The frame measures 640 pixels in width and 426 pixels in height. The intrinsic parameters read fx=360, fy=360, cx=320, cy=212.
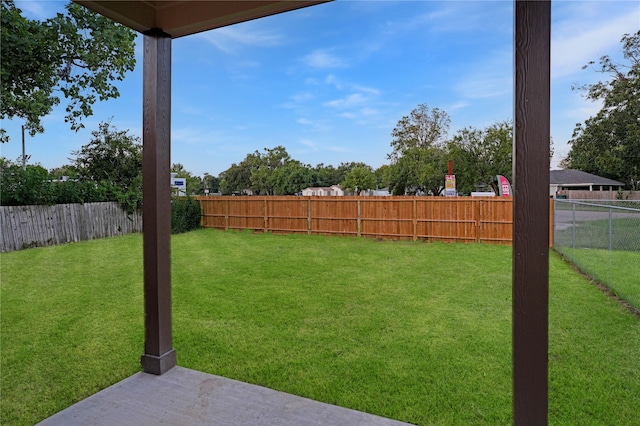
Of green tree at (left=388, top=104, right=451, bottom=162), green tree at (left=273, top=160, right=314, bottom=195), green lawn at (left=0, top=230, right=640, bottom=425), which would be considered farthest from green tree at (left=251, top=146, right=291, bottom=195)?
green lawn at (left=0, top=230, right=640, bottom=425)

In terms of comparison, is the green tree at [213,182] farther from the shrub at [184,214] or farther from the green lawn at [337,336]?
the green lawn at [337,336]

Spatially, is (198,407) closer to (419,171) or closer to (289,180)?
(419,171)

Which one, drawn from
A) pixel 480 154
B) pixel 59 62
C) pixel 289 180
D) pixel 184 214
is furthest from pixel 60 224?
pixel 289 180

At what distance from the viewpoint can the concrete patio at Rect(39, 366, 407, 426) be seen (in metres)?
1.85

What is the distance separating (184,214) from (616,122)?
615 inches

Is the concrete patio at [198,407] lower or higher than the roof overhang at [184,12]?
lower

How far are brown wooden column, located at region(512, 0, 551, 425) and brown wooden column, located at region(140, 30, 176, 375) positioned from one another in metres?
1.94

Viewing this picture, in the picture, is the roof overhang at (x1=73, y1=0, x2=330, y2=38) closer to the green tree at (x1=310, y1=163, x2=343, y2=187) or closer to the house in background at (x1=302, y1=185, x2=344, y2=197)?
the house in background at (x1=302, y1=185, x2=344, y2=197)

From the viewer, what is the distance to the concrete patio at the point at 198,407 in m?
1.85

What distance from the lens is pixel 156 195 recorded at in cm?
223

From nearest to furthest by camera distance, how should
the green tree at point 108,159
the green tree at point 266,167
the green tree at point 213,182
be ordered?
the green tree at point 108,159 → the green tree at point 266,167 → the green tree at point 213,182

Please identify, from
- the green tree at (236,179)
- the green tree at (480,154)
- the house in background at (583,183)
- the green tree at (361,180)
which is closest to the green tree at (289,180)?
the green tree at (236,179)

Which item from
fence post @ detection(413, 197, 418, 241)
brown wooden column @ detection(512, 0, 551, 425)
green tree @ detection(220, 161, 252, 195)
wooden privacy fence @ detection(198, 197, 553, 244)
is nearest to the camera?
brown wooden column @ detection(512, 0, 551, 425)

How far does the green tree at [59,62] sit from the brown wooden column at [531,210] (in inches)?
225
